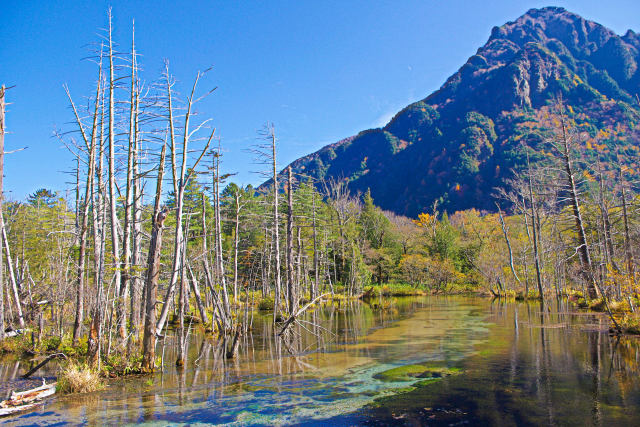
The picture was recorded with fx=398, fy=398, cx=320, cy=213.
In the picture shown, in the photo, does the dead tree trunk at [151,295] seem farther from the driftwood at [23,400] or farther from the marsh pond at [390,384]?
the driftwood at [23,400]

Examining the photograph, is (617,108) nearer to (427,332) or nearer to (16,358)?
(427,332)

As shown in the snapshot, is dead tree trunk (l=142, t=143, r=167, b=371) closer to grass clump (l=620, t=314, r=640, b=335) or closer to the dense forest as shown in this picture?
the dense forest

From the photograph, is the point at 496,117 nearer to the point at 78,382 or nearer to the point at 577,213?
the point at 577,213

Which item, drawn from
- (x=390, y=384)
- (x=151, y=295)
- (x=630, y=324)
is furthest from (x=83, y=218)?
(x=630, y=324)

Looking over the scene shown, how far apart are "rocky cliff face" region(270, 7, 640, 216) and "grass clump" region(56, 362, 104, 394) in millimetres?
80143

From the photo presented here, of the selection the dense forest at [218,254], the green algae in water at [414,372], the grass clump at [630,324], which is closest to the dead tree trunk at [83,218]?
the dense forest at [218,254]

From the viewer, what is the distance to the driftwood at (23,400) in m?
9.05

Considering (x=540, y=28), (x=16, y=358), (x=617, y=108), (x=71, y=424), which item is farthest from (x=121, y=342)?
(x=540, y=28)

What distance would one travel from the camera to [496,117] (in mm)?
131000

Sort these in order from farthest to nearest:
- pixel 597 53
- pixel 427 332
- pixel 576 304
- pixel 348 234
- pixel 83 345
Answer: pixel 597 53 < pixel 348 234 < pixel 576 304 < pixel 427 332 < pixel 83 345

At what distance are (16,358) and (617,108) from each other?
13887cm

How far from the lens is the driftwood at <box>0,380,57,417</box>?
356 inches

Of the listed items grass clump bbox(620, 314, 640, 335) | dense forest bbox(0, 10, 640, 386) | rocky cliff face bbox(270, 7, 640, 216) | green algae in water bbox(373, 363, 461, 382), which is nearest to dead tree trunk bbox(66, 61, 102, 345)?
dense forest bbox(0, 10, 640, 386)

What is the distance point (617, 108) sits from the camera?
11094 centimetres
